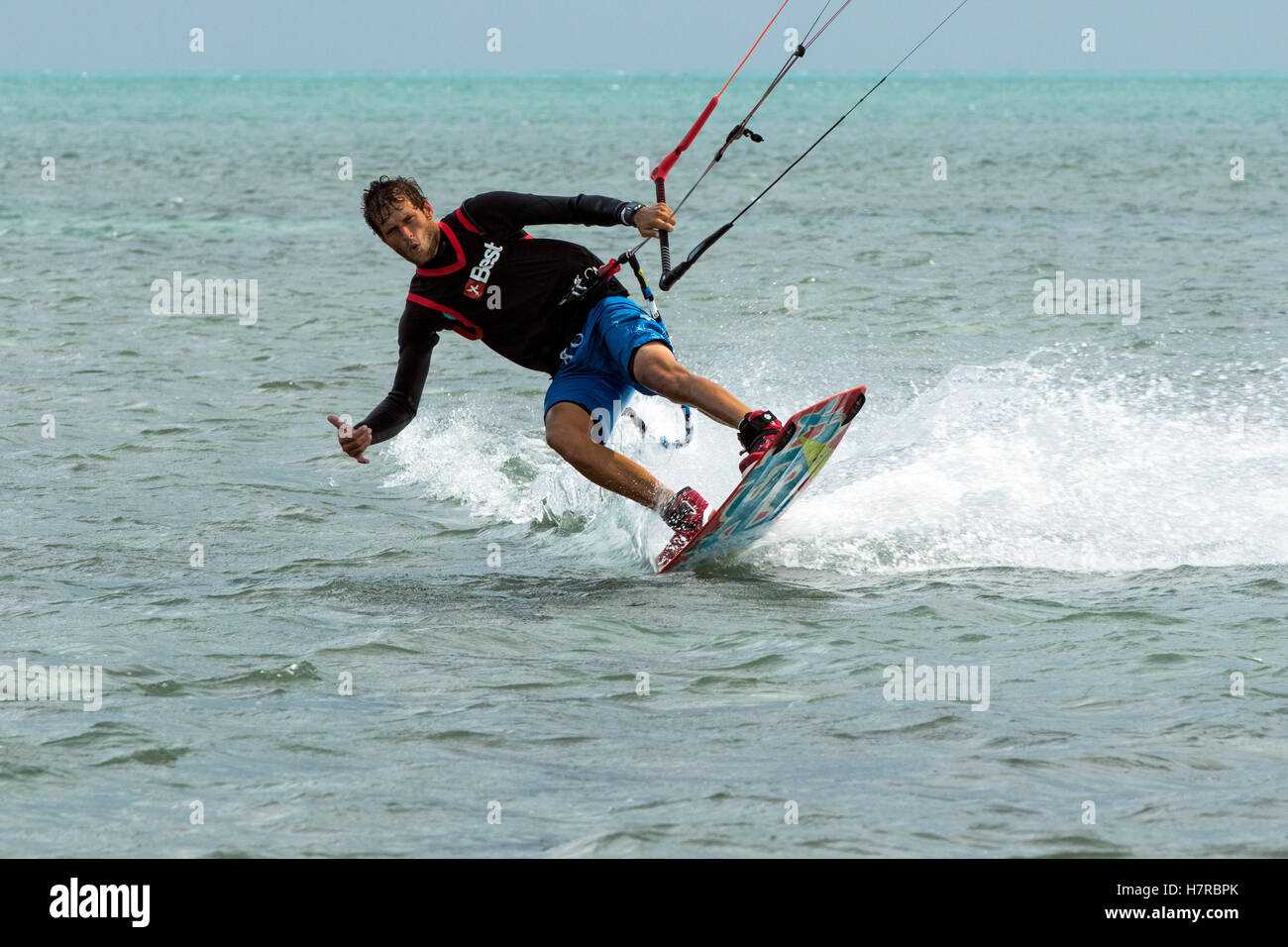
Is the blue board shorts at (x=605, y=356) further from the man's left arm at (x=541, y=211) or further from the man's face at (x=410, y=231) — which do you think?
the man's face at (x=410, y=231)

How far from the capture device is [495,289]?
7.20m

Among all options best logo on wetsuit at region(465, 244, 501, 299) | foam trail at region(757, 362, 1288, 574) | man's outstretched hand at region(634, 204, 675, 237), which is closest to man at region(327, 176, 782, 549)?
best logo on wetsuit at region(465, 244, 501, 299)

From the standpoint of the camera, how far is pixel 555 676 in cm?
568

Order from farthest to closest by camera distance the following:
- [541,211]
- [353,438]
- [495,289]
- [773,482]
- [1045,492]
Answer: [1045,492] → [495,289] → [541,211] → [773,482] → [353,438]

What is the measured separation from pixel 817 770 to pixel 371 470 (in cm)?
565

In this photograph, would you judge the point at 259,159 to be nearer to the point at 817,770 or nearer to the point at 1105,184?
the point at 1105,184

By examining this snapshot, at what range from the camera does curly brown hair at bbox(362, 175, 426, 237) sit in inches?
269

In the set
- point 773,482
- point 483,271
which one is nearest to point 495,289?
point 483,271

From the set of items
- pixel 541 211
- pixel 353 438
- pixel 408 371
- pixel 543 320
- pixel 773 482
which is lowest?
pixel 773 482

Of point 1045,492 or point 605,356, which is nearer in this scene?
point 605,356

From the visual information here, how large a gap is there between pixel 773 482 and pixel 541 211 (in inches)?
61.0

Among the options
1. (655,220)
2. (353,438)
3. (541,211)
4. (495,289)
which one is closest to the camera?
(655,220)

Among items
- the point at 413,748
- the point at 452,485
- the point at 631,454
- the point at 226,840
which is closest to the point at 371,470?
the point at 452,485

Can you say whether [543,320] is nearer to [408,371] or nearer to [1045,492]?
[408,371]
